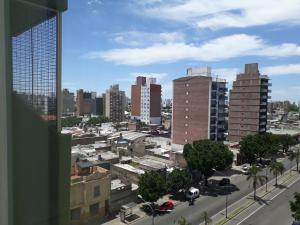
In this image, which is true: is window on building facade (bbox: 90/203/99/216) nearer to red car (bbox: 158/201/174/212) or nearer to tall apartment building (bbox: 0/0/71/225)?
red car (bbox: 158/201/174/212)

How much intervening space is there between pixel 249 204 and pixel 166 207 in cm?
723

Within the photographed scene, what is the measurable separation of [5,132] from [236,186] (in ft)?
103

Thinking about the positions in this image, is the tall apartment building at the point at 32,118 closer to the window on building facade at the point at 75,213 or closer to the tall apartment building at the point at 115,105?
the window on building facade at the point at 75,213

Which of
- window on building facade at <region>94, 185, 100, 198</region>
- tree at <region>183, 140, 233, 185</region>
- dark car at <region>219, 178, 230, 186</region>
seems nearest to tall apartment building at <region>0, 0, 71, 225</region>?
window on building facade at <region>94, 185, 100, 198</region>

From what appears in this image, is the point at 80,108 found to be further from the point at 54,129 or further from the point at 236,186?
the point at 54,129

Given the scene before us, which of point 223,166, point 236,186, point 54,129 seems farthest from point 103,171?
point 54,129

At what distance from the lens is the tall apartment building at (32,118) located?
2.40 metres

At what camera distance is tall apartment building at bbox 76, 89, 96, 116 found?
114500 mm

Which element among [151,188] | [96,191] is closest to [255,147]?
[151,188]

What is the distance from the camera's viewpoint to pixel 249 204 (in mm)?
25766

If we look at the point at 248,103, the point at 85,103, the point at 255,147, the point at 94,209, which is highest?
the point at 248,103

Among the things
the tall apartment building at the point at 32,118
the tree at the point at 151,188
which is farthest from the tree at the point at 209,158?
the tall apartment building at the point at 32,118

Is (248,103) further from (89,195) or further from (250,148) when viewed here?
(89,195)

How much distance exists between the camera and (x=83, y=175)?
21.7 m
